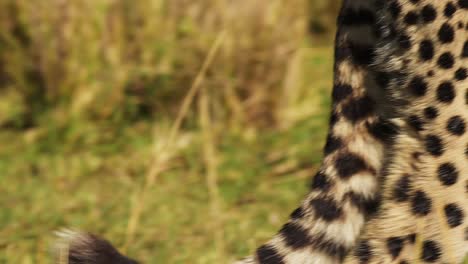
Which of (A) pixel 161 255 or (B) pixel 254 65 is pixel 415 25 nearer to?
(A) pixel 161 255

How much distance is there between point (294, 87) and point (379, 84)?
2.06 m

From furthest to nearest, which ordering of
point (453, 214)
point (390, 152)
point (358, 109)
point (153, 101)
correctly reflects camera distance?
point (153, 101), point (358, 109), point (390, 152), point (453, 214)

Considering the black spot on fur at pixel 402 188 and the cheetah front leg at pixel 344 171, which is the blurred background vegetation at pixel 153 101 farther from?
the black spot on fur at pixel 402 188

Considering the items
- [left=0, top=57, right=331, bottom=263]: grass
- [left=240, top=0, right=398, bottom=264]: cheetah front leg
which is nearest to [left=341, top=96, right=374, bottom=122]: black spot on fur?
[left=240, top=0, right=398, bottom=264]: cheetah front leg

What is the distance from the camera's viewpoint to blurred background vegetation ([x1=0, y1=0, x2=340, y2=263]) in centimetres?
407

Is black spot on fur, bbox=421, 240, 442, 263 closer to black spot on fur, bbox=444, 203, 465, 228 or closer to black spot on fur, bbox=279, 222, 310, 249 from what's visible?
black spot on fur, bbox=444, 203, 465, 228

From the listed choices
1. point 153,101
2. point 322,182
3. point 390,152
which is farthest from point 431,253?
point 153,101

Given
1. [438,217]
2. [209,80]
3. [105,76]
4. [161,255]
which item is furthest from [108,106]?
[438,217]

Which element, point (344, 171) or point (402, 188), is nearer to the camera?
point (402, 188)

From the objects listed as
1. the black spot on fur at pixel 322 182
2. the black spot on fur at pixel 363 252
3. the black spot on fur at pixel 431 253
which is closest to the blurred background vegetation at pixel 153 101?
the black spot on fur at pixel 322 182

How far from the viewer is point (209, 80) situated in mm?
4227

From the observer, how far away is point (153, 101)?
438cm

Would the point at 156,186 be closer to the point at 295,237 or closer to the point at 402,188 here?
the point at 295,237

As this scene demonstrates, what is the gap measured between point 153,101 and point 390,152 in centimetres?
201
